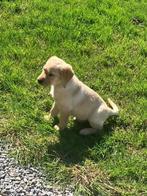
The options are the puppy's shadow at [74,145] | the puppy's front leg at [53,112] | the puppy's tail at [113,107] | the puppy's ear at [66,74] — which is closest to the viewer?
the puppy's ear at [66,74]

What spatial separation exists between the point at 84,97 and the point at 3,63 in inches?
66.3

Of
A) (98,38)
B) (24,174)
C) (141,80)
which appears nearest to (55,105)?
(24,174)

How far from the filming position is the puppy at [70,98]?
634 cm

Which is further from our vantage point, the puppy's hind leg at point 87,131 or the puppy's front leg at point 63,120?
the puppy's hind leg at point 87,131

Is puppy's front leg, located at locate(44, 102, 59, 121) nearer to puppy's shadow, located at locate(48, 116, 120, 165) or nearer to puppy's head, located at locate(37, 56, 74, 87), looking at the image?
puppy's shadow, located at locate(48, 116, 120, 165)

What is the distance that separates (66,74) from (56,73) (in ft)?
0.40

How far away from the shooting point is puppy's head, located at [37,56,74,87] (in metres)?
6.30

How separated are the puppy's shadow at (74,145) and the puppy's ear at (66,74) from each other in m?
0.76

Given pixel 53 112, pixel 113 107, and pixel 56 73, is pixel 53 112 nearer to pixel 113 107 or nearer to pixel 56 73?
pixel 56 73

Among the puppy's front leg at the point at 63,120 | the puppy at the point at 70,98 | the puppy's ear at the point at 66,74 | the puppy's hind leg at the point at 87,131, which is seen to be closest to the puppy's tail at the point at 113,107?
the puppy at the point at 70,98

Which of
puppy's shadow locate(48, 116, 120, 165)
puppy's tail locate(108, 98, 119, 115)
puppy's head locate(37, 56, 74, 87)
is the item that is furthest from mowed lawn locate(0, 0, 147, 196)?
puppy's head locate(37, 56, 74, 87)

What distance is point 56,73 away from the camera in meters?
6.32

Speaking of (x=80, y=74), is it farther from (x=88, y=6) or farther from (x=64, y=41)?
(x=88, y=6)

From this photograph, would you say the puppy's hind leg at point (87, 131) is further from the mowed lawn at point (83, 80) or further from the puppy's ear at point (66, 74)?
the puppy's ear at point (66, 74)
